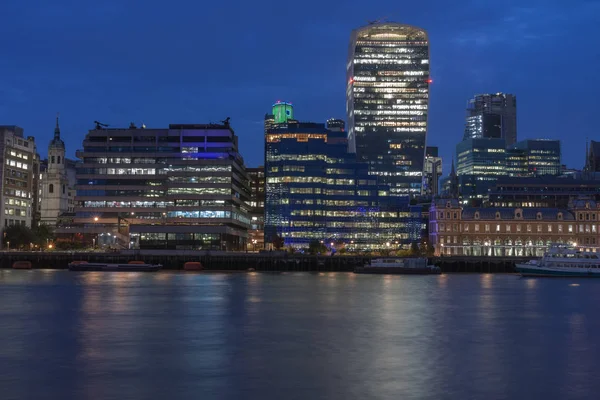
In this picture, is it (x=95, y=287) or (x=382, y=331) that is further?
(x=95, y=287)

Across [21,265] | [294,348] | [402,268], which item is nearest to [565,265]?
[402,268]

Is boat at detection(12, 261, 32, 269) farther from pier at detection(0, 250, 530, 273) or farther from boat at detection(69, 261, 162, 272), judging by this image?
boat at detection(69, 261, 162, 272)

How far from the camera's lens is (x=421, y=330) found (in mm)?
57688

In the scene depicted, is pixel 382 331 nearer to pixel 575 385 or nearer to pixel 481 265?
pixel 575 385

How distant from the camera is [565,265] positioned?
156125mm

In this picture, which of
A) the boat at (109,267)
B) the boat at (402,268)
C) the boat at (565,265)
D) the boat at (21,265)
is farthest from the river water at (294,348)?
the boat at (21,265)

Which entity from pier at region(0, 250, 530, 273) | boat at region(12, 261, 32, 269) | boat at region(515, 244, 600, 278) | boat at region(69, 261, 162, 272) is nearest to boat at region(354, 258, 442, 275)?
pier at region(0, 250, 530, 273)

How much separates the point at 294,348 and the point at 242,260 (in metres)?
141

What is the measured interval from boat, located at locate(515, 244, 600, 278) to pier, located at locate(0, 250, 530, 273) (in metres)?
27.6

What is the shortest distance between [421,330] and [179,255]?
136883 mm

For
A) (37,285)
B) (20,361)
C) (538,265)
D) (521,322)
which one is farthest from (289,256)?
(20,361)

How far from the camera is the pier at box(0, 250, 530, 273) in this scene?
18600 centimetres

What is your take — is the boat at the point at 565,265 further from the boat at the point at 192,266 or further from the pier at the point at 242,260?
the boat at the point at 192,266

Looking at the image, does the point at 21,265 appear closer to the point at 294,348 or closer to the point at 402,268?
the point at 402,268
